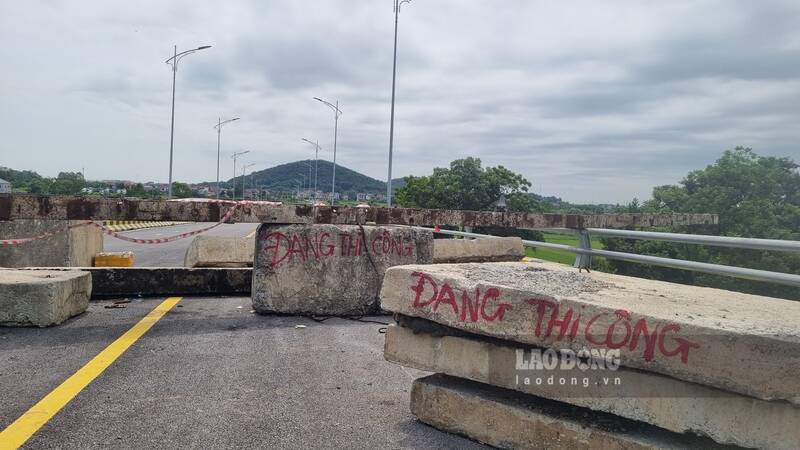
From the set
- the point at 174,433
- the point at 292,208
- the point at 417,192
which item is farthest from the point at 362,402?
the point at 417,192

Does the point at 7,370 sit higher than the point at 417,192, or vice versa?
the point at 417,192

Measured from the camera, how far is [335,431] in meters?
3.13

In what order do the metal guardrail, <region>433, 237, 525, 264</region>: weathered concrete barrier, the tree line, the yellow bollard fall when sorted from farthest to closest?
the tree line → the yellow bollard → <region>433, 237, 525, 264</region>: weathered concrete barrier → the metal guardrail

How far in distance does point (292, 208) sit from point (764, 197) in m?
23.8

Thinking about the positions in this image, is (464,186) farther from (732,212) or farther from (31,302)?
(31,302)

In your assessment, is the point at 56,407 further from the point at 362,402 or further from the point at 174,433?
the point at 362,402

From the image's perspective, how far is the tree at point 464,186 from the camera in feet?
146

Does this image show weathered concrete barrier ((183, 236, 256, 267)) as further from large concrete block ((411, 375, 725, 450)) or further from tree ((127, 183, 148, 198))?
tree ((127, 183, 148, 198))

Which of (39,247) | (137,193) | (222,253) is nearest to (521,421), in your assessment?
(222,253)

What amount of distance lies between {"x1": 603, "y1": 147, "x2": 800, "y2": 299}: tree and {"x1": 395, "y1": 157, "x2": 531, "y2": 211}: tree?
59.5 feet

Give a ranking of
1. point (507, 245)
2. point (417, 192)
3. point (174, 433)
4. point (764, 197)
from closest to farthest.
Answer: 1. point (174, 433)
2. point (507, 245)
3. point (764, 197)
4. point (417, 192)

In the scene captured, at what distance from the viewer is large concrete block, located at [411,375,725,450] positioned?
2.64 meters

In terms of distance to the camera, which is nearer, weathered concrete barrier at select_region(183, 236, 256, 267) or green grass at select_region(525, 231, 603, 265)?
green grass at select_region(525, 231, 603, 265)

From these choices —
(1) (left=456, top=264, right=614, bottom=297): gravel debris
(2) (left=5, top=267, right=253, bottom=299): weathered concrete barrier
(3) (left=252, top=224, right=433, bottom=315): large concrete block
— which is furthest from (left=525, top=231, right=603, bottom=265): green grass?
(2) (left=5, top=267, right=253, bottom=299): weathered concrete barrier
